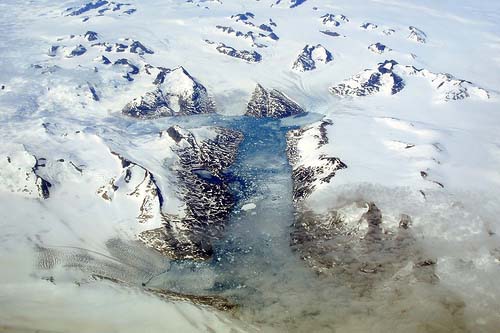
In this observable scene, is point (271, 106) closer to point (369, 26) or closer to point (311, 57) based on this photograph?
point (311, 57)

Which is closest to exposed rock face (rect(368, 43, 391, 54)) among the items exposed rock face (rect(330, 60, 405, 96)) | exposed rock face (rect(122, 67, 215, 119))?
exposed rock face (rect(330, 60, 405, 96))

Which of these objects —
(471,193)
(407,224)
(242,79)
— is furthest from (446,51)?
(407,224)

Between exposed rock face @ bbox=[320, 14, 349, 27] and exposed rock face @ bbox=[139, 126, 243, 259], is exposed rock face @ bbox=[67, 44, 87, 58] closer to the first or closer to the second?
exposed rock face @ bbox=[139, 126, 243, 259]

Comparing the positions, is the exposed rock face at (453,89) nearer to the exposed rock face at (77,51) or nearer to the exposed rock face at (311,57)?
the exposed rock face at (311,57)

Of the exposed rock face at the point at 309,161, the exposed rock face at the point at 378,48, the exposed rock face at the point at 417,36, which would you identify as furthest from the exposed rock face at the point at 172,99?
the exposed rock face at the point at 417,36

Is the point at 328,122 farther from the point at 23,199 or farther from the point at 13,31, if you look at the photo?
the point at 13,31
